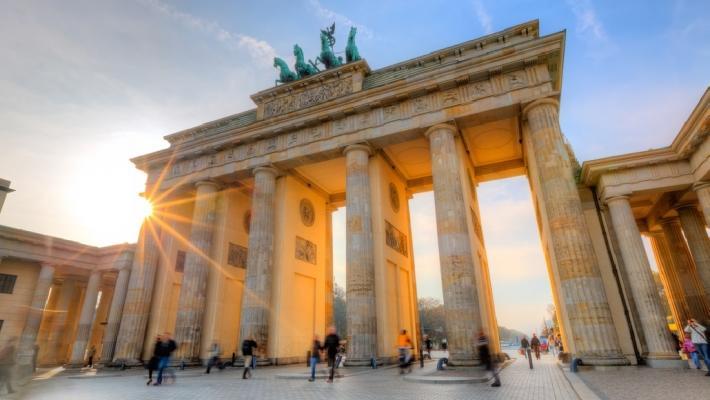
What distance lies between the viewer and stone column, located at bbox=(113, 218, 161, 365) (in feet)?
58.3

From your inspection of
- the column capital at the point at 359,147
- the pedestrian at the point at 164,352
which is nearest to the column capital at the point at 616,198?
the column capital at the point at 359,147

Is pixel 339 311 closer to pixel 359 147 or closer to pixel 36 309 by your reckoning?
pixel 36 309

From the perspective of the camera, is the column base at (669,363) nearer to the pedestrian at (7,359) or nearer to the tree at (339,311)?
the pedestrian at (7,359)

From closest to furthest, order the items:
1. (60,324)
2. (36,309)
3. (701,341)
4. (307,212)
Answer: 1. (701,341)
2. (307,212)
3. (36,309)
4. (60,324)

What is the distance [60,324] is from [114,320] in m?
14.6

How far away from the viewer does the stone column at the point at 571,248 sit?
10.9 m

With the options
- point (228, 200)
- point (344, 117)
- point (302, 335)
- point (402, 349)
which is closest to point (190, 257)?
point (228, 200)

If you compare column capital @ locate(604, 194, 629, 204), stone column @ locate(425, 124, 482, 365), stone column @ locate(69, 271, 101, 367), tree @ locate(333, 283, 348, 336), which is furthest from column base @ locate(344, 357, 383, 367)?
tree @ locate(333, 283, 348, 336)

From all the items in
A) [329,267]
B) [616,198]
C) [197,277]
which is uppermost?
[616,198]

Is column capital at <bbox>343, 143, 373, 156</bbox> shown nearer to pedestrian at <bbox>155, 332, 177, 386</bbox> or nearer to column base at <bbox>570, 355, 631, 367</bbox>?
pedestrian at <bbox>155, 332, 177, 386</bbox>

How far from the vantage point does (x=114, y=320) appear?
19938 mm

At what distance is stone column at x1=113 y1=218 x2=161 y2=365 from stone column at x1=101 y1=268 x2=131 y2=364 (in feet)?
2.46

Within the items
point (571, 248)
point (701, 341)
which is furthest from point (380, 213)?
point (701, 341)

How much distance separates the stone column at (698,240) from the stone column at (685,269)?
1.65 ft
